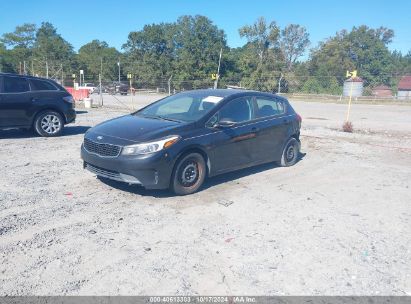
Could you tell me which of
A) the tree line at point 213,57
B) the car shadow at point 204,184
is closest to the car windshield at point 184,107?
the car shadow at point 204,184

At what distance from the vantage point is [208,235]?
445 cm

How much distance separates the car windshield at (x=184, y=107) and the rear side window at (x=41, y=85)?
14.7 feet

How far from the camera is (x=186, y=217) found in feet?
16.3

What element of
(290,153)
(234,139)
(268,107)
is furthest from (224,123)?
(290,153)

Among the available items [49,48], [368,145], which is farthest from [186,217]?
[49,48]

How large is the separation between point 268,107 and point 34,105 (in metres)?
6.22

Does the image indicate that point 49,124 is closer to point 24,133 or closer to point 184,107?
point 24,133

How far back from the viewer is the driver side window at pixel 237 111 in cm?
645

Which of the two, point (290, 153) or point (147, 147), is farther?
point (290, 153)

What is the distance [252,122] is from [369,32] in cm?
9556

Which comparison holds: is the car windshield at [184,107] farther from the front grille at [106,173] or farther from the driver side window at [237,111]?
the front grille at [106,173]

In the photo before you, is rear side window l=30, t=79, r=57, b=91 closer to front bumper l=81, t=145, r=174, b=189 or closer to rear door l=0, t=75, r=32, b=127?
rear door l=0, t=75, r=32, b=127

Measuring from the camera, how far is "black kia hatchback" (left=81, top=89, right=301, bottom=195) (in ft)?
17.8

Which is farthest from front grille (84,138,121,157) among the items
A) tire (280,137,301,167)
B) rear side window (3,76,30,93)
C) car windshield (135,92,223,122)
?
rear side window (3,76,30,93)
